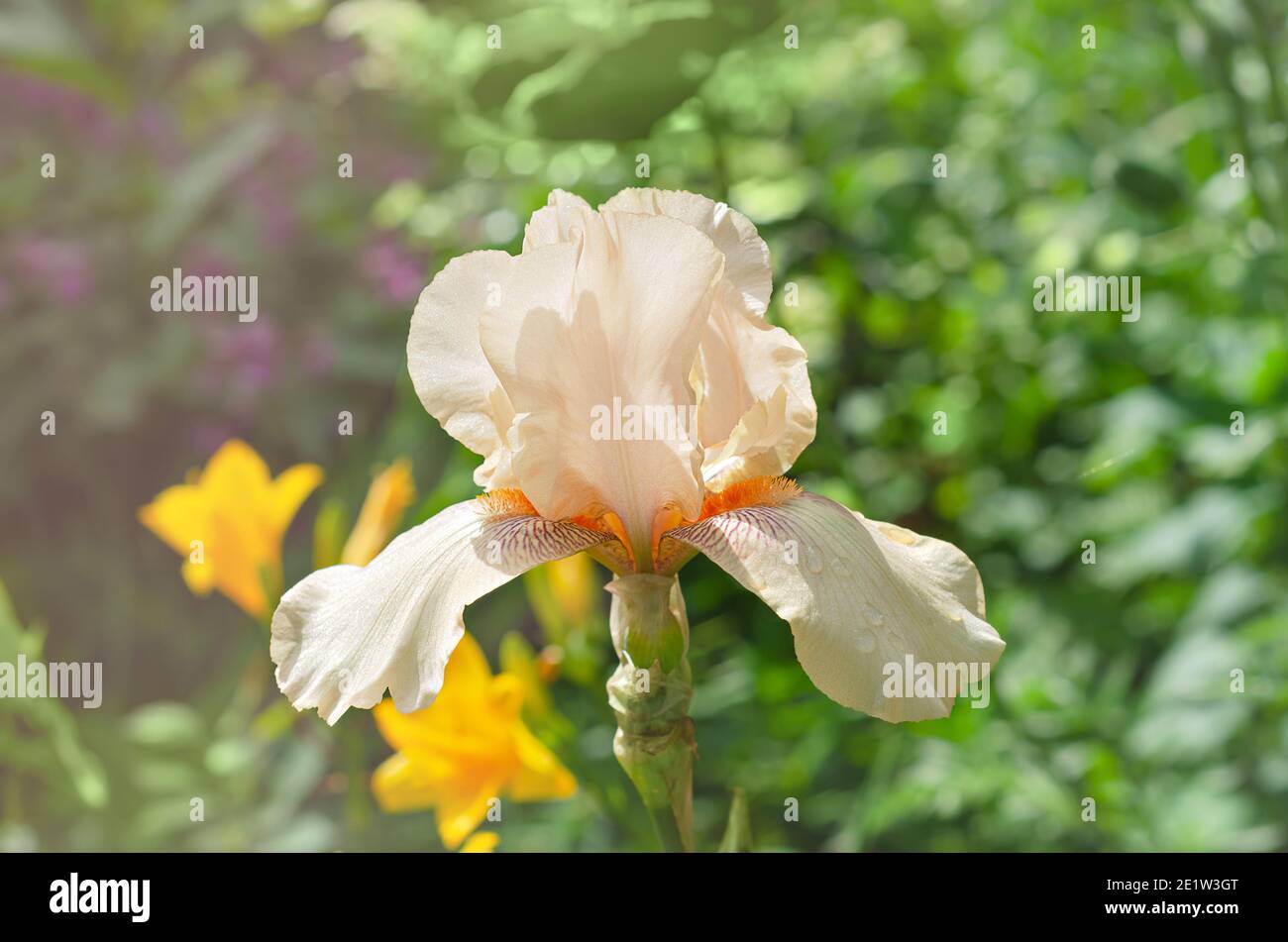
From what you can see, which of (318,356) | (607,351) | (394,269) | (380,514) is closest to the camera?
(607,351)

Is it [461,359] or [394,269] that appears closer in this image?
[461,359]

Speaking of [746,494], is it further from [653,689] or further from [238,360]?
[238,360]

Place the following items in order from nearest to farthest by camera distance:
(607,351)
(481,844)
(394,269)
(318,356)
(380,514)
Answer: (607,351), (481,844), (380,514), (394,269), (318,356)

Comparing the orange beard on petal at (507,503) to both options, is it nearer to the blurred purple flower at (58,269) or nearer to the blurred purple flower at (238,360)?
the blurred purple flower at (238,360)

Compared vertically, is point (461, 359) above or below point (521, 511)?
above

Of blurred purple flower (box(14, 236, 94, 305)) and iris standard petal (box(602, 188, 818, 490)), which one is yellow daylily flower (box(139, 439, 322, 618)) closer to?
iris standard petal (box(602, 188, 818, 490))

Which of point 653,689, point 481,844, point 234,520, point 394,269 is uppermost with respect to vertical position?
point 394,269

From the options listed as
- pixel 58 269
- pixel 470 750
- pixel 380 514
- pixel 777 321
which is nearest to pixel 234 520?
pixel 380 514
